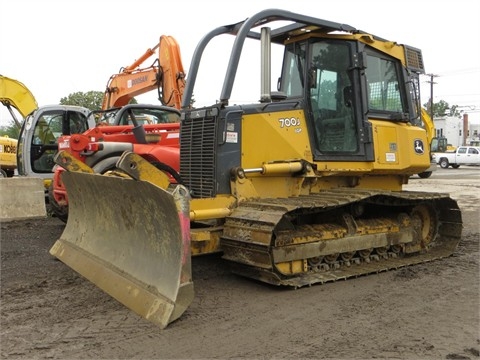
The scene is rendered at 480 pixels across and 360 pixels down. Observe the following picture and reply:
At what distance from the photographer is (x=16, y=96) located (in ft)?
46.4

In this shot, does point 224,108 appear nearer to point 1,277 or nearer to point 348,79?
point 348,79

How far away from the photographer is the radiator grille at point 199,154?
16.8 ft

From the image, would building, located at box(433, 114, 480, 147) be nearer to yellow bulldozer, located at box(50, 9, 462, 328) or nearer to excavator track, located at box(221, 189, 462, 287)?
excavator track, located at box(221, 189, 462, 287)

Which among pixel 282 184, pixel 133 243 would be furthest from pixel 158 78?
pixel 133 243

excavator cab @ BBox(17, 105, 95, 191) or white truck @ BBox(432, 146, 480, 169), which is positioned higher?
excavator cab @ BBox(17, 105, 95, 191)

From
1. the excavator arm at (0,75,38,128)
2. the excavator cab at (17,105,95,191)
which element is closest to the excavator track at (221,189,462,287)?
the excavator cab at (17,105,95,191)

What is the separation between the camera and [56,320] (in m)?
3.96

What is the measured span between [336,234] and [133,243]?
87.7 inches

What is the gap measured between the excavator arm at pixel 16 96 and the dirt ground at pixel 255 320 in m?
9.72

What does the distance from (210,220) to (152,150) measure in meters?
2.29

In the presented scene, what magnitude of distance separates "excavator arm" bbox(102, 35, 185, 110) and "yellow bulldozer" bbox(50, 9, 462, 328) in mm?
4526

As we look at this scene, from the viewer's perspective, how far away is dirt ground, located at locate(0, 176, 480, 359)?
3379 millimetres

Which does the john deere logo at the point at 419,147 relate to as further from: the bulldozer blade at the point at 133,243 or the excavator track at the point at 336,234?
the bulldozer blade at the point at 133,243

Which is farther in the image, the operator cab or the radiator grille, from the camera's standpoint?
the operator cab
